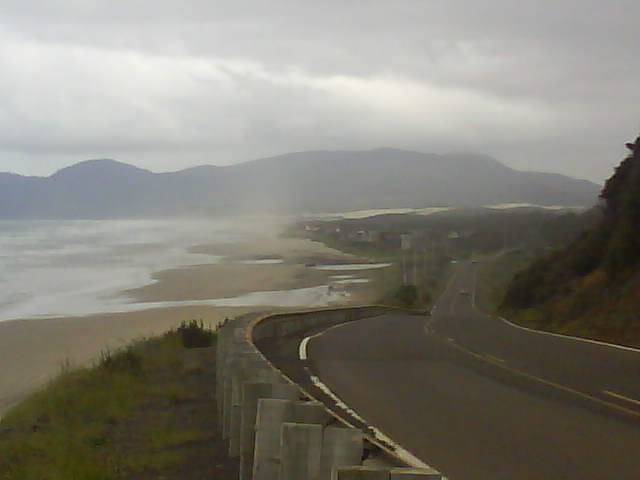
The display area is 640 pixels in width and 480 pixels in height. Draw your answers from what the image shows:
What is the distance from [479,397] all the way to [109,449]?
586 cm

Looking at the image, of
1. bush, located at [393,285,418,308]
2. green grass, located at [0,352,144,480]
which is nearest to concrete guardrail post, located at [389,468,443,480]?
green grass, located at [0,352,144,480]

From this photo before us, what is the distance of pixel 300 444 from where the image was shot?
566 cm

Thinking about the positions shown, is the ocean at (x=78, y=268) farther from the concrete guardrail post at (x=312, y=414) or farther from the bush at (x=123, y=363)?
the concrete guardrail post at (x=312, y=414)

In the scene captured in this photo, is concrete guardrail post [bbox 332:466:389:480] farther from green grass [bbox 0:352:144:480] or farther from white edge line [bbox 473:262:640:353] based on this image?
white edge line [bbox 473:262:640:353]

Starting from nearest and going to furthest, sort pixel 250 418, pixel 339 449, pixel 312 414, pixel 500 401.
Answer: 1. pixel 339 449
2. pixel 312 414
3. pixel 250 418
4. pixel 500 401

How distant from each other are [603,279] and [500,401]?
2529 centimetres

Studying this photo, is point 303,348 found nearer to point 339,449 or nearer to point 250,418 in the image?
point 250,418

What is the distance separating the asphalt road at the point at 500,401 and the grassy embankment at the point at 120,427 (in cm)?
223

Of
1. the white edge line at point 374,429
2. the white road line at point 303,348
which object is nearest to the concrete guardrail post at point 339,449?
the white edge line at point 374,429

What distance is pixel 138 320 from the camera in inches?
1889

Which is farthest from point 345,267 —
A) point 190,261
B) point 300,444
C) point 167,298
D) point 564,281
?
point 300,444

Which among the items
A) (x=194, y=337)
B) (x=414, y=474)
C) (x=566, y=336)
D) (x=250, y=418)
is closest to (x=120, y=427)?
(x=250, y=418)

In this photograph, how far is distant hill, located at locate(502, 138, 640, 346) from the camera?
3127cm

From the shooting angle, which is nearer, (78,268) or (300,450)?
(300,450)
